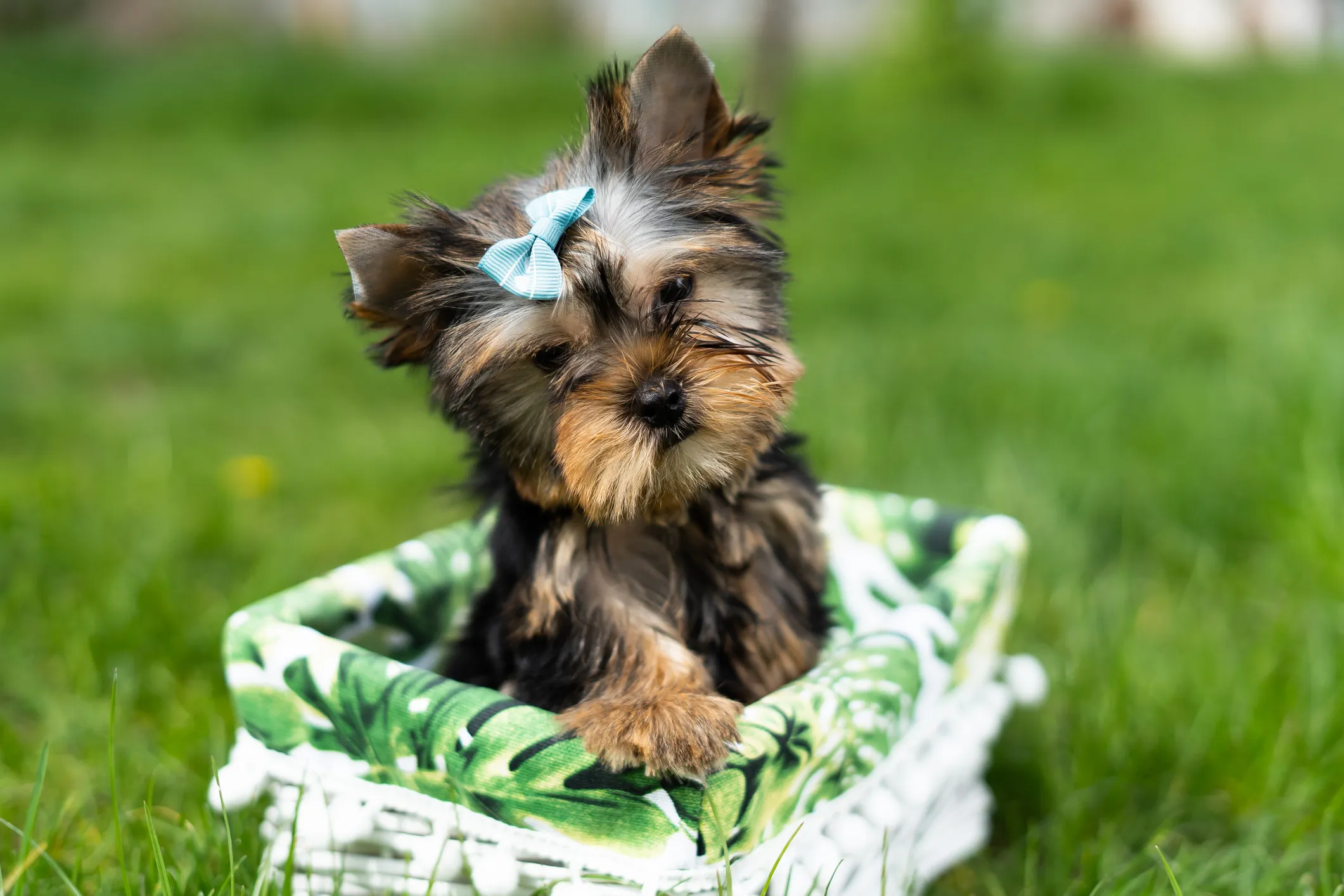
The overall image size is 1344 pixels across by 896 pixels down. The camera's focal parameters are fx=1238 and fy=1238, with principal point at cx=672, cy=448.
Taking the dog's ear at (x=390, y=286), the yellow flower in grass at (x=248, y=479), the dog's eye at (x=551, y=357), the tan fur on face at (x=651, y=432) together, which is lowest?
the yellow flower in grass at (x=248, y=479)

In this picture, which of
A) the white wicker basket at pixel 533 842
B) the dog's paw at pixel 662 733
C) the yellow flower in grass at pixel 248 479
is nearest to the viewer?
the dog's paw at pixel 662 733

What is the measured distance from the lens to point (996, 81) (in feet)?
36.1

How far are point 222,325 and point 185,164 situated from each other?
3.57m

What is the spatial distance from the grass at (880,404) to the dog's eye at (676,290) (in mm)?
549

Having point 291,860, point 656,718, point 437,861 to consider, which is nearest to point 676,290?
point 656,718

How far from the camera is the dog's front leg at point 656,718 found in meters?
2.05

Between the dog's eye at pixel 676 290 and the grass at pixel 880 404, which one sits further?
the grass at pixel 880 404

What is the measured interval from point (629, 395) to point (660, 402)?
0.19ft

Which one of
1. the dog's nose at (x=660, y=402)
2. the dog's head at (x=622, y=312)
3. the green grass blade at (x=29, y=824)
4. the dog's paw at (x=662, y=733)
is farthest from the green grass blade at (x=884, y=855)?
the green grass blade at (x=29, y=824)

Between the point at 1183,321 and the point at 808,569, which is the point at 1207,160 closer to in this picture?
the point at 1183,321

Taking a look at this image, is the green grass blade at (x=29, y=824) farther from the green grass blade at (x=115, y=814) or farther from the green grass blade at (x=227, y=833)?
the green grass blade at (x=227, y=833)

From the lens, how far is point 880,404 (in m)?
5.18

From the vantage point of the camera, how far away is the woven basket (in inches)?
83.1

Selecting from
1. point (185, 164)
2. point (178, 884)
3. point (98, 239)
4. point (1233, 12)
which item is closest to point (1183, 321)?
point (178, 884)
